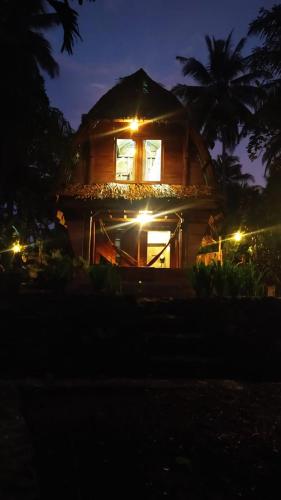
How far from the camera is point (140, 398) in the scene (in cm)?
506

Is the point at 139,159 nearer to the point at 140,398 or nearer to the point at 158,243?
the point at 158,243

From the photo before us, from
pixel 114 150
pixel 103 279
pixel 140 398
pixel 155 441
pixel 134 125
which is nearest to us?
pixel 155 441

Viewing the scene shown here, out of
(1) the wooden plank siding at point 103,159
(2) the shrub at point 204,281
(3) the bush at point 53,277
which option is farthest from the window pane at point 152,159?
(2) the shrub at point 204,281

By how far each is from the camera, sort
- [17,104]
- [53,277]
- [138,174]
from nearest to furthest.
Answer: [53,277] < [138,174] < [17,104]

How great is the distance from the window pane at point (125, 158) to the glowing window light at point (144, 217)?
1.29 m

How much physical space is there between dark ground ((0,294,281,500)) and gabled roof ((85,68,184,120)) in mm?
8254

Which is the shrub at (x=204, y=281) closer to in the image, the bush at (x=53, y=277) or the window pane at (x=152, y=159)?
the bush at (x=53, y=277)

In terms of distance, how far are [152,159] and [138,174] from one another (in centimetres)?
81

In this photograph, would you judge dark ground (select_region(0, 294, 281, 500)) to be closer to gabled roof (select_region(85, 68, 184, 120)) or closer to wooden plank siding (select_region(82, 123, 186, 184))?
wooden plank siding (select_region(82, 123, 186, 184))

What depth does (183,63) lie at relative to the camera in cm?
3294

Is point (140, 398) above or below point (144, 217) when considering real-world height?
below

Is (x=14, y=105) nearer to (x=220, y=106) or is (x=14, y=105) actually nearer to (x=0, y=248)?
(x=0, y=248)

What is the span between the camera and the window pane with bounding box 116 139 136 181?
1460cm

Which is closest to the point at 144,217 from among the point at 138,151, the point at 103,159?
the point at 138,151
